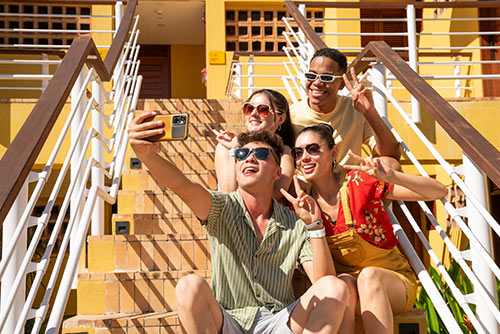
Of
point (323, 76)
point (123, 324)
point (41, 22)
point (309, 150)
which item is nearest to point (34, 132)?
point (123, 324)

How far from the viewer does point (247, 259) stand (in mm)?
2389

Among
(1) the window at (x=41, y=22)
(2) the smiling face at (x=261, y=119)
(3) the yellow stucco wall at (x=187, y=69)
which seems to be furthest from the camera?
(3) the yellow stucco wall at (x=187, y=69)

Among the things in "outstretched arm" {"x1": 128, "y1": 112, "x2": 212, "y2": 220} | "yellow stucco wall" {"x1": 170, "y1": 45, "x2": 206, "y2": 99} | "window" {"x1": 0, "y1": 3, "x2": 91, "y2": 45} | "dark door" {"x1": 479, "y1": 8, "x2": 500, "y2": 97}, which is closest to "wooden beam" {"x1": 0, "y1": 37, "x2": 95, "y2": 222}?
"outstretched arm" {"x1": 128, "y1": 112, "x2": 212, "y2": 220}

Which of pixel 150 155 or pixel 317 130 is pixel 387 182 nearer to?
pixel 317 130

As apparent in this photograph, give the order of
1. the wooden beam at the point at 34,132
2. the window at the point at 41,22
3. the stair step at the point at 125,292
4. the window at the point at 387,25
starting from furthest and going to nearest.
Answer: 1. the window at the point at 387,25
2. the window at the point at 41,22
3. the stair step at the point at 125,292
4. the wooden beam at the point at 34,132

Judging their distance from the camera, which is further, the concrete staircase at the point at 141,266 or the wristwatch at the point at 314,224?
the concrete staircase at the point at 141,266

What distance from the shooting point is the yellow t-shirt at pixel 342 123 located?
331cm

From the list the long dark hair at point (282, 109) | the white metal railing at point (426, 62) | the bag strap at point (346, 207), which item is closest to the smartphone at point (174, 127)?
the bag strap at point (346, 207)

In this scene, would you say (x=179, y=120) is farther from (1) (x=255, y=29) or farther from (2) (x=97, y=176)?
(1) (x=255, y=29)

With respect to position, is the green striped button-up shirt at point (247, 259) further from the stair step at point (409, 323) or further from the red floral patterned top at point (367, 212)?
the stair step at point (409, 323)

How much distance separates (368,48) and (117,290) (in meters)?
1.90

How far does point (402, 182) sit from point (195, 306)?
39.3 inches

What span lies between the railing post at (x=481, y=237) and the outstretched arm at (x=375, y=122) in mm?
536

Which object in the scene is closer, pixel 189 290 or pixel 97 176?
pixel 189 290
